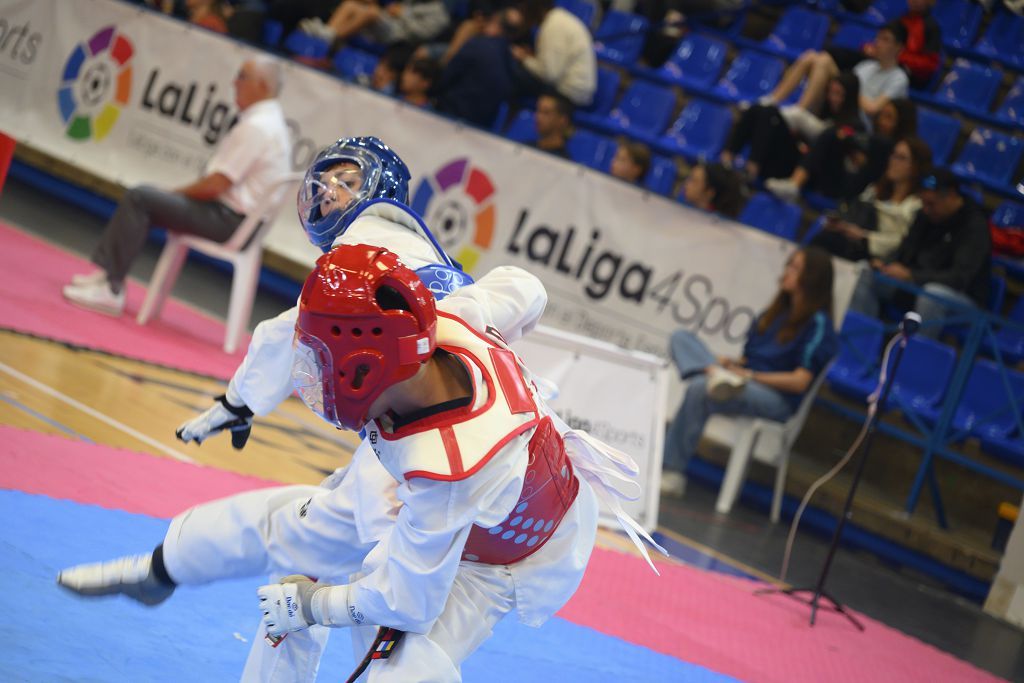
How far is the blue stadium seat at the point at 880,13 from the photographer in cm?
1124

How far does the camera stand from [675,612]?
5410 mm

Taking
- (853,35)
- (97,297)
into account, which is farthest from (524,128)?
(97,297)

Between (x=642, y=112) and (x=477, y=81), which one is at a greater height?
(x=642, y=112)

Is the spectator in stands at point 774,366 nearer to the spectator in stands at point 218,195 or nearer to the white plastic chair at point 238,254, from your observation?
the white plastic chair at point 238,254

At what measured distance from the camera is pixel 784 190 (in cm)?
928

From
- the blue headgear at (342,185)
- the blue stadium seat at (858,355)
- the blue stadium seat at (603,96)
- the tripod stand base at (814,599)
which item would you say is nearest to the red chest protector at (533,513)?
the blue headgear at (342,185)

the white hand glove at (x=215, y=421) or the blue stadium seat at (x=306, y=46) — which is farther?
the blue stadium seat at (x=306, y=46)

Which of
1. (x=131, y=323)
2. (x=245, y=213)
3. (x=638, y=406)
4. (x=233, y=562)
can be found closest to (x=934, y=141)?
(x=638, y=406)

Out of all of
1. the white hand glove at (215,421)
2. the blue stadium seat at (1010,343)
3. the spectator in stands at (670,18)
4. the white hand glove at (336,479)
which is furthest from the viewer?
the spectator in stands at (670,18)

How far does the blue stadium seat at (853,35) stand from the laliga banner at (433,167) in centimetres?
374

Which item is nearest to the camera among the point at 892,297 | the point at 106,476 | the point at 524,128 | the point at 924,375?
the point at 106,476

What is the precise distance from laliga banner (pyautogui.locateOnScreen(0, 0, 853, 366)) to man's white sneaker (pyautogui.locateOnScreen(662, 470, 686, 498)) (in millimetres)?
972

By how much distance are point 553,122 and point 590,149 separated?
0.68m

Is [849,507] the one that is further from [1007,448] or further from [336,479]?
[336,479]
